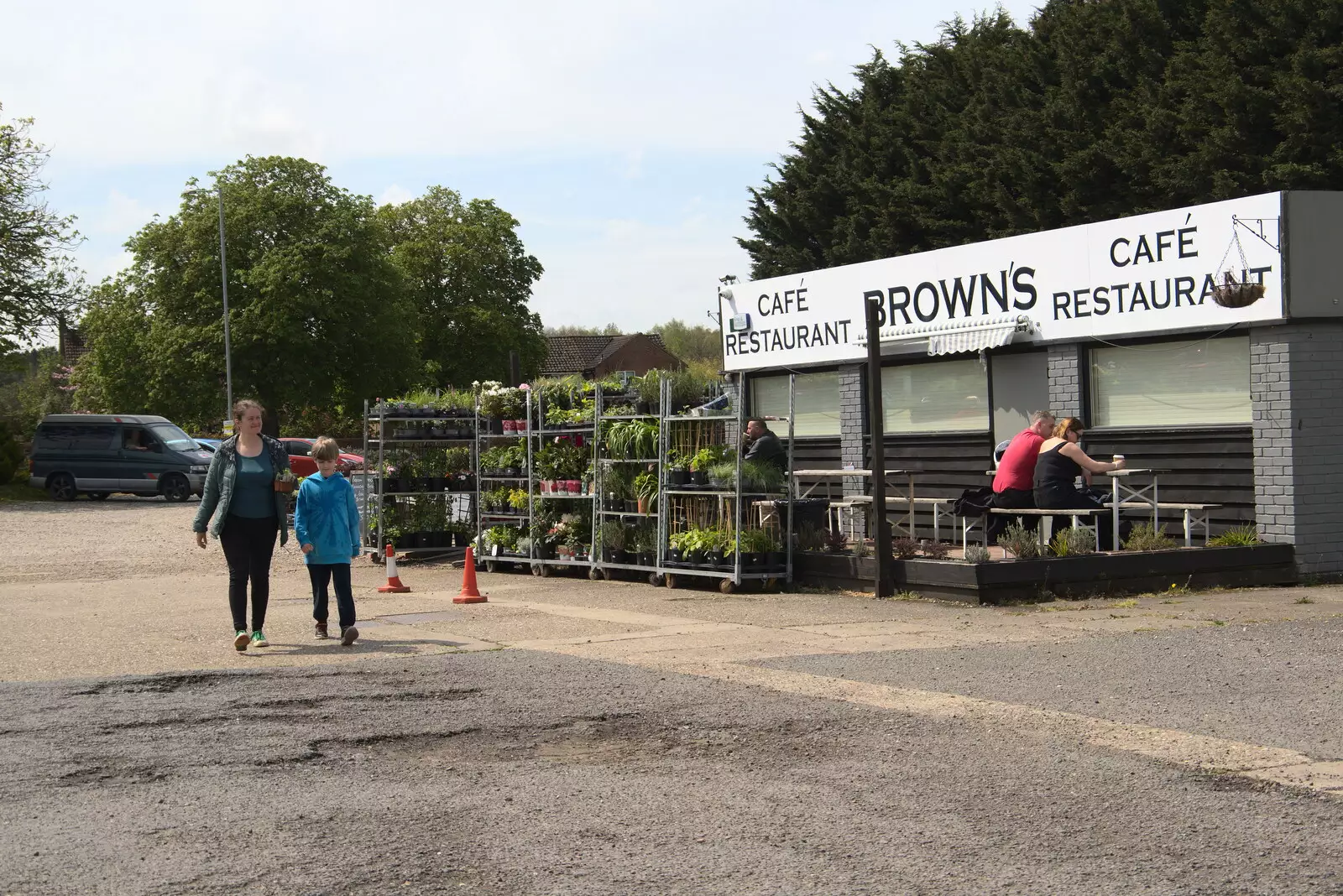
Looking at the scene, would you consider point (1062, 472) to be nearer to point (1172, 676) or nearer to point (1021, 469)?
point (1021, 469)

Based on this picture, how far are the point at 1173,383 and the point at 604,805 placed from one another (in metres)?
11.4

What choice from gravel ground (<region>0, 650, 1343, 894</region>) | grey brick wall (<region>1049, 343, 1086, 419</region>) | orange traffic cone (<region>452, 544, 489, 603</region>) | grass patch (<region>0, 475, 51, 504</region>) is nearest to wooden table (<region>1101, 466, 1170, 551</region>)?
grey brick wall (<region>1049, 343, 1086, 419</region>)

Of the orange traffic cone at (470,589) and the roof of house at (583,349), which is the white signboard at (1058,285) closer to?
the orange traffic cone at (470,589)

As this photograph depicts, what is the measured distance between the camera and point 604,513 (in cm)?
1691

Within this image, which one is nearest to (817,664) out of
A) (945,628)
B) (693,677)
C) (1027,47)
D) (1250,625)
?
(693,677)

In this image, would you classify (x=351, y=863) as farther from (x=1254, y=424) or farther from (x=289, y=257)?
(x=289, y=257)

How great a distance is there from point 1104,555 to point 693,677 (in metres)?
6.14

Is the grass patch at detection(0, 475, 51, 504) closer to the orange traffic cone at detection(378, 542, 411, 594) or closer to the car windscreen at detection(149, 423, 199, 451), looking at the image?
the car windscreen at detection(149, 423, 199, 451)

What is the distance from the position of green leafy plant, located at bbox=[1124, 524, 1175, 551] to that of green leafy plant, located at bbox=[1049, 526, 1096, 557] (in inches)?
21.6

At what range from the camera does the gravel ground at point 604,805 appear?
16.9ft

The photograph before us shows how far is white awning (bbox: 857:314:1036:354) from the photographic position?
17281mm

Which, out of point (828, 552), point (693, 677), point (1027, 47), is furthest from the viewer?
point (1027, 47)

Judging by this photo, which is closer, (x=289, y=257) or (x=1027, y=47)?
(x=1027, y=47)

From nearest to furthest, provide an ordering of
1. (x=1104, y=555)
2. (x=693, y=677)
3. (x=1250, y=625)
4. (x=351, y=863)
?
(x=351, y=863) < (x=693, y=677) < (x=1250, y=625) < (x=1104, y=555)
